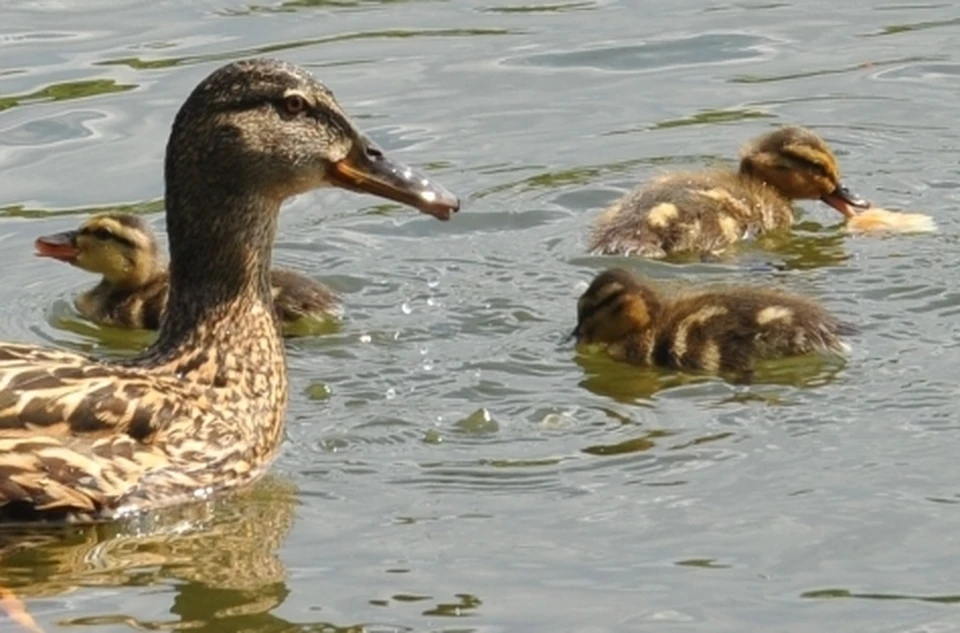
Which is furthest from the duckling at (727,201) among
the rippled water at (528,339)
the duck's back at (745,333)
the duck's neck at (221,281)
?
the duck's neck at (221,281)

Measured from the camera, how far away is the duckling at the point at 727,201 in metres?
8.48

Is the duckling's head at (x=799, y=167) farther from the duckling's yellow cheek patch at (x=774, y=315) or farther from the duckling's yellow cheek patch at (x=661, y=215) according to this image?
the duckling's yellow cheek patch at (x=774, y=315)

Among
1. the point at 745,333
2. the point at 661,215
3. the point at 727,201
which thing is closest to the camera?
the point at 745,333

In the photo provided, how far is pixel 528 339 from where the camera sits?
25.6 ft

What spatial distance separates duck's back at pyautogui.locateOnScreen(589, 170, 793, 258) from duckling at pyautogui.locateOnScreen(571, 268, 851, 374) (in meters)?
0.59

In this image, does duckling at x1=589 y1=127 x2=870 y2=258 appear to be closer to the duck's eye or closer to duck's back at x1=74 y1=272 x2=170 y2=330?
duck's back at x1=74 y1=272 x2=170 y2=330

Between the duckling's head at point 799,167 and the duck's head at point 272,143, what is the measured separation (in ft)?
7.24

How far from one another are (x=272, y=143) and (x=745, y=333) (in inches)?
57.2

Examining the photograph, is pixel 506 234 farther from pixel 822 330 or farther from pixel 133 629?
pixel 133 629

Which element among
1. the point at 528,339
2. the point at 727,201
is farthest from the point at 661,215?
the point at 528,339

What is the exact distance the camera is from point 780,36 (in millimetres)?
10664

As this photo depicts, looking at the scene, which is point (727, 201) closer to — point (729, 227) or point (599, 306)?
point (729, 227)

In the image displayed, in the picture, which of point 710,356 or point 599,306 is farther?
point 599,306

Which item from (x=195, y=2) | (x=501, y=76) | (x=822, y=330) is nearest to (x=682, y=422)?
(x=822, y=330)
